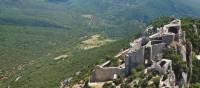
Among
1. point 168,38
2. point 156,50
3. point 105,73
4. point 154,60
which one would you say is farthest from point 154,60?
point 105,73

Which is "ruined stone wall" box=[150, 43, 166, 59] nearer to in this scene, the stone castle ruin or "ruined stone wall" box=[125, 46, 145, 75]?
the stone castle ruin

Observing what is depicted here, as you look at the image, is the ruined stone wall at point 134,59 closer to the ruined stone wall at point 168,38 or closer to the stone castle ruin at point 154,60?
the stone castle ruin at point 154,60

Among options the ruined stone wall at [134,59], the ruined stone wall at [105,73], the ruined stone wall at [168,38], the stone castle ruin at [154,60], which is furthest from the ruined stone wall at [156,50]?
the ruined stone wall at [105,73]

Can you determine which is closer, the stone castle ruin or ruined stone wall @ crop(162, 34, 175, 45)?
the stone castle ruin

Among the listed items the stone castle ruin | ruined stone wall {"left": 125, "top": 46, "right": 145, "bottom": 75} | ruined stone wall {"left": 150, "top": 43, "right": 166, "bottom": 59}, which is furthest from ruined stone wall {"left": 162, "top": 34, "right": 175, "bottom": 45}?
ruined stone wall {"left": 125, "top": 46, "right": 145, "bottom": 75}

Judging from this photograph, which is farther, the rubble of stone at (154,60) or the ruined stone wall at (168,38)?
the ruined stone wall at (168,38)

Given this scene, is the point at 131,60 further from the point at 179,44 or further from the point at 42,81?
the point at 42,81

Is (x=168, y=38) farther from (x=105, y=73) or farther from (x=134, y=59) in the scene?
(x=105, y=73)

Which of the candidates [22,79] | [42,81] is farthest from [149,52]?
[22,79]
